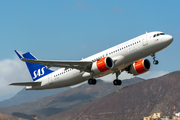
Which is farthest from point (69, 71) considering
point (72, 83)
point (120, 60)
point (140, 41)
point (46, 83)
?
point (140, 41)

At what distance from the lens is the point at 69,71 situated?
5297 cm

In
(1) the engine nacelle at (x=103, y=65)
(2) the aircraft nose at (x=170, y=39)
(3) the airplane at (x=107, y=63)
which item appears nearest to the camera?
(2) the aircraft nose at (x=170, y=39)

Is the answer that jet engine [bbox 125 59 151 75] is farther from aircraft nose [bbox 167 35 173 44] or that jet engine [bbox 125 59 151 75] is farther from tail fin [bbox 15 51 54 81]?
tail fin [bbox 15 51 54 81]

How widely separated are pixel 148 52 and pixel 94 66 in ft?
27.9

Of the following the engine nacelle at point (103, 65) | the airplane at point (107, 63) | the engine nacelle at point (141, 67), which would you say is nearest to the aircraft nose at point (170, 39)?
the airplane at point (107, 63)

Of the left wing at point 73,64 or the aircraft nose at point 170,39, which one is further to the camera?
the left wing at point 73,64

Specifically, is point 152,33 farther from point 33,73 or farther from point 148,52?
point 33,73

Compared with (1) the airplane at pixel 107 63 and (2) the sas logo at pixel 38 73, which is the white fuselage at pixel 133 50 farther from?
(2) the sas logo at pixel 38 73

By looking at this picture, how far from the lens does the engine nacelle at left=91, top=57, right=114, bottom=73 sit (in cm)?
4695

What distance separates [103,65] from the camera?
46938 millimetres

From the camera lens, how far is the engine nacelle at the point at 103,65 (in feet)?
154

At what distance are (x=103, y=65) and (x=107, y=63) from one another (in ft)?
3.55

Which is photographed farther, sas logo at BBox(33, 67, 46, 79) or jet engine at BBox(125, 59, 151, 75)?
sas logo at BBox(33, 67, 46, 79)

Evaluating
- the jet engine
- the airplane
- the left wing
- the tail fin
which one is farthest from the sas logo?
the jet engine
